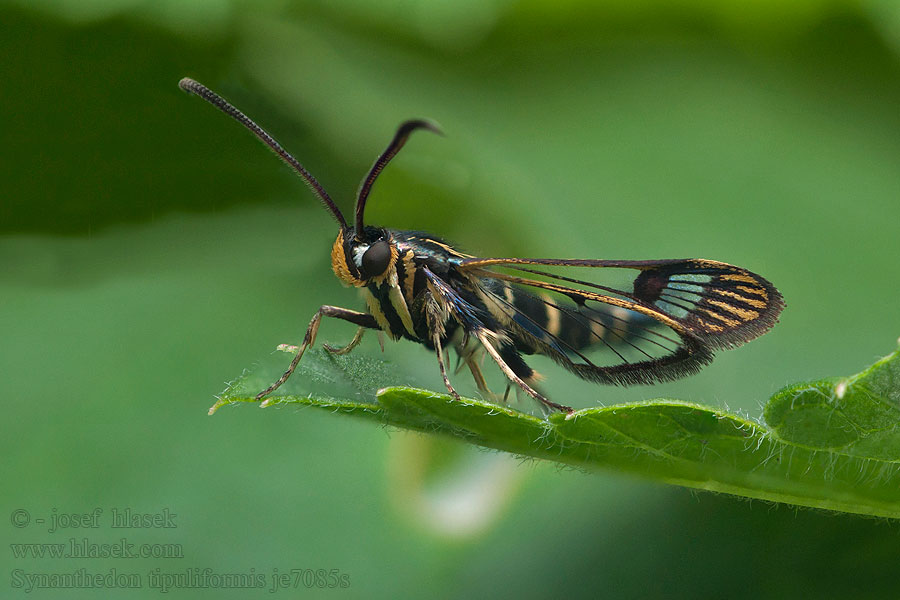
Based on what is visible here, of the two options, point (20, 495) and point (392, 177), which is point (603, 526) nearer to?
point (20, 495)

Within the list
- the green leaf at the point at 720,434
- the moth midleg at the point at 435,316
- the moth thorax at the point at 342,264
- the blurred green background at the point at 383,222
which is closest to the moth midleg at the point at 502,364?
the moth midleg at the point at 435,316

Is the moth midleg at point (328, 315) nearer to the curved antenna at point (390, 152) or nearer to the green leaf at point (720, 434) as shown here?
the curved antenna at point (390, 152)

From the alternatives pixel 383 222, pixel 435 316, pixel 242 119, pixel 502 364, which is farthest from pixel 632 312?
pixel 383 222

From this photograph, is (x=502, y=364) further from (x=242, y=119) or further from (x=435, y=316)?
(x=242, y=119)

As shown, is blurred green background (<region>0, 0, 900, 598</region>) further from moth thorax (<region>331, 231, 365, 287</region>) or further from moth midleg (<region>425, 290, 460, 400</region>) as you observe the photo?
moth thorax (<region>331, 231, 365, 287</region>)

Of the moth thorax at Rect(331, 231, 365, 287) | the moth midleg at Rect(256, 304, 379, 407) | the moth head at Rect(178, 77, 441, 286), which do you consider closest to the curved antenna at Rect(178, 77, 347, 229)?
the moth head at Rect(178, 77, 441, 286)

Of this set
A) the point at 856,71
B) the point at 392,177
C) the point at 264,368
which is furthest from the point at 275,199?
the point at 856,71

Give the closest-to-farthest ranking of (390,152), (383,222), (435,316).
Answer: (390,152) → (435,316) → (383,222)

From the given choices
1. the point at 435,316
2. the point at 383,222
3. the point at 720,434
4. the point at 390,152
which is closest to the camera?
the point at 720,434

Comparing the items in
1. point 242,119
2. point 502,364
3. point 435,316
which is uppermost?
point 242,119
